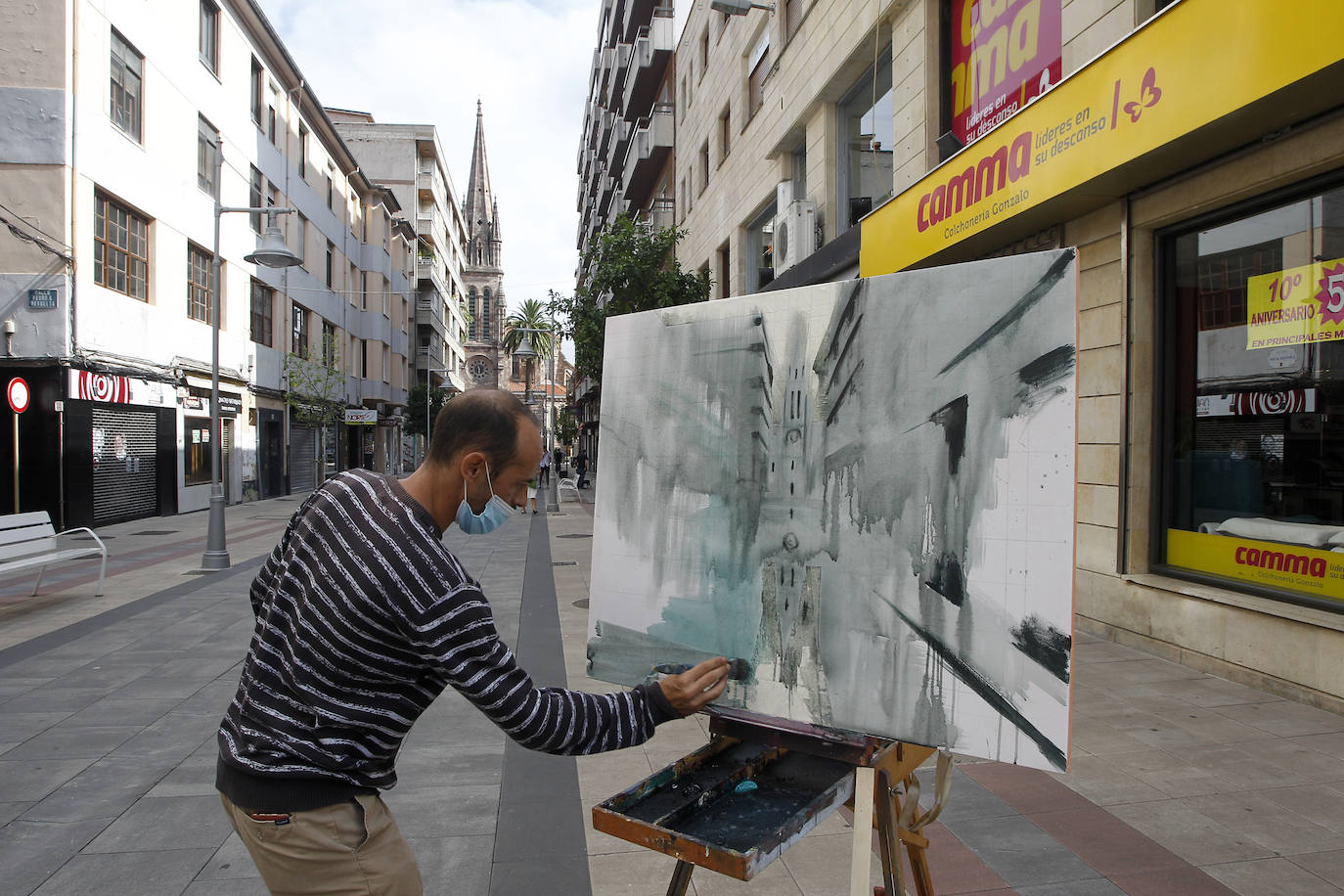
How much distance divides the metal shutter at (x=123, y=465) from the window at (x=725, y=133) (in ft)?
46.4

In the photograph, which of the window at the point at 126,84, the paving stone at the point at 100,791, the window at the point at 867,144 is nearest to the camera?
the paving stone at the point at 100,791

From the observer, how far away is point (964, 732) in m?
1.96

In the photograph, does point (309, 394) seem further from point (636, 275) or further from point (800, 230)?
point (800, 230)

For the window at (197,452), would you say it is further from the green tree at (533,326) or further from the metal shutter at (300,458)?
the green tree at (533,326)

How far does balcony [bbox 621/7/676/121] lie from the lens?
82.9 feet

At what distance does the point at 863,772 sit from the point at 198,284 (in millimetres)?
23688

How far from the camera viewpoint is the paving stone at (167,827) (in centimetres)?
346

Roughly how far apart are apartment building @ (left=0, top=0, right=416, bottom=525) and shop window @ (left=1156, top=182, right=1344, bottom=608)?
13503mm

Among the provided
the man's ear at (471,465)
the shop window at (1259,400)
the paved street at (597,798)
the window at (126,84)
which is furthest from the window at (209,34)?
the man's ear at (471,465)

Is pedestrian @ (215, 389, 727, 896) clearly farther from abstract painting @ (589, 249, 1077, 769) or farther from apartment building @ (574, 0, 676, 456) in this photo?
apartment building @ (574, 0, 676, 456)

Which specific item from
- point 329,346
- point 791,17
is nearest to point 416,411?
point 329,346

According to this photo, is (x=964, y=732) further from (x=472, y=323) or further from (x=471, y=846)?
(x=472, y=323)

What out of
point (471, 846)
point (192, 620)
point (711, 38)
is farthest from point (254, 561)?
point (711, 38)

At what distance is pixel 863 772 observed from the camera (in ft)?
6.76
